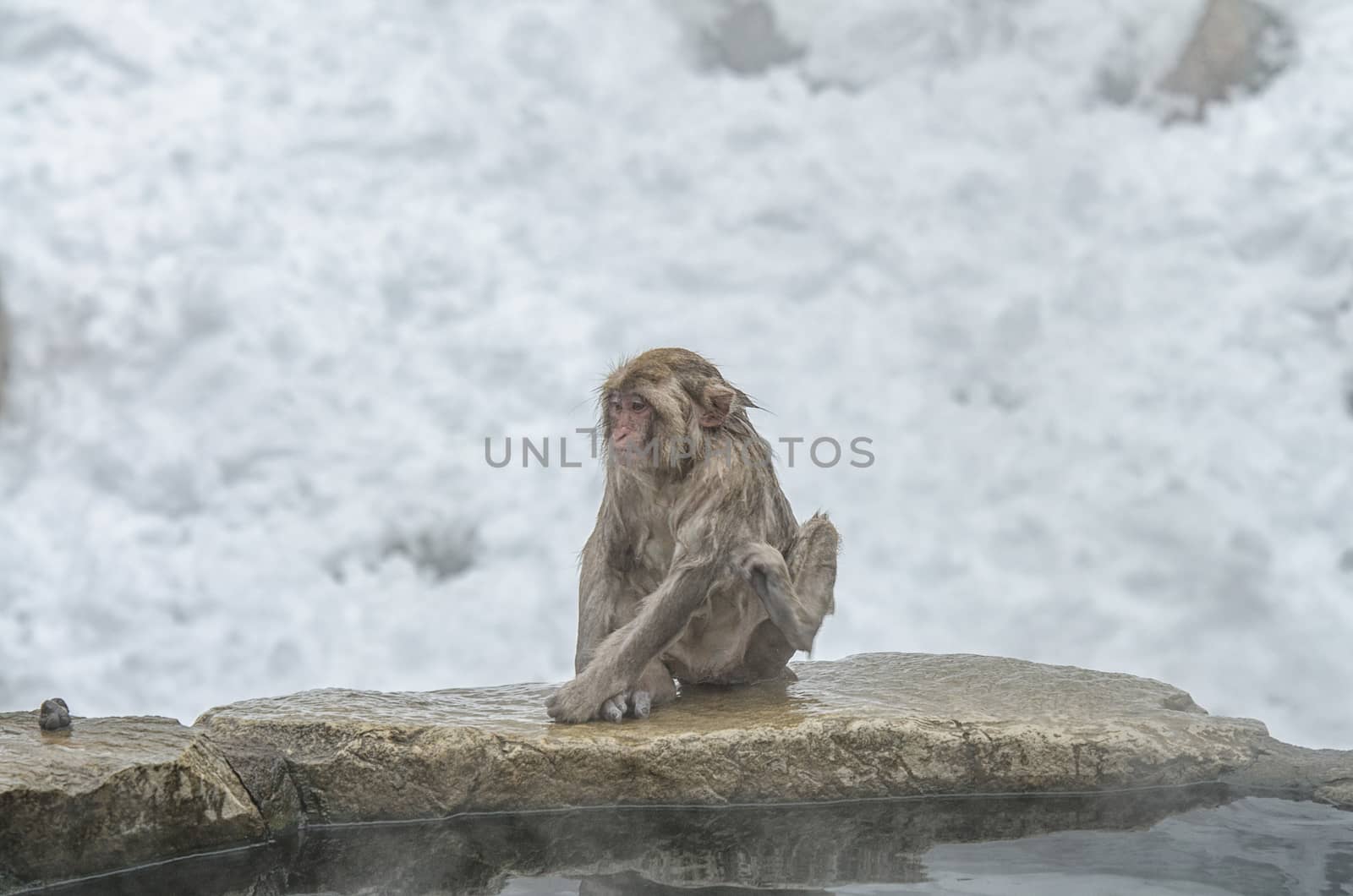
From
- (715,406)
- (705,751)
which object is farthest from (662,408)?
(705,751)

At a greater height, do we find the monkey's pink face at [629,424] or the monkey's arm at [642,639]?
the monkey's pink face at [629,424]

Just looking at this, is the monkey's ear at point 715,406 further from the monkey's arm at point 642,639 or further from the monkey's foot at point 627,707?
the monkey's foot at point 627,707

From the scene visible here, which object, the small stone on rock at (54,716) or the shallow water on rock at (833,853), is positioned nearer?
the shallow water on rock at (833,853)

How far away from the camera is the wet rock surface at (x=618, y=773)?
5766mm

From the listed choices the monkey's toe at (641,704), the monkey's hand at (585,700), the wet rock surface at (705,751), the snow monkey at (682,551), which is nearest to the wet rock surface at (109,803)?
the wet rock surface at (705,751)

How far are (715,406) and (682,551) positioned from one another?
0.83 metres

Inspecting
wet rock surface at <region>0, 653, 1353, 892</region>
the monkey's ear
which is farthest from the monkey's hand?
the monkey's ear

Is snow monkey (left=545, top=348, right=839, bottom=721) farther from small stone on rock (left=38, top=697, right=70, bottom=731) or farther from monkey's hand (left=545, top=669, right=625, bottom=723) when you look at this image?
small stone on rock (left=38, top=697, right=70, bottom=731)

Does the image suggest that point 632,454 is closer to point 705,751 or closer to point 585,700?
point 585,700

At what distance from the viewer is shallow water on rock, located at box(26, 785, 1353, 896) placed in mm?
5457

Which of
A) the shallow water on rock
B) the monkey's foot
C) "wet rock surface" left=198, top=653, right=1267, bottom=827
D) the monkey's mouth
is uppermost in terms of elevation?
the monkey's mouth

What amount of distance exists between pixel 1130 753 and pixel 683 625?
2.34 meters

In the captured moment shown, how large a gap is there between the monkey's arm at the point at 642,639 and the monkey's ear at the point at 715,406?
0.69 meters

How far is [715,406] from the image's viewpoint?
7.09 m
